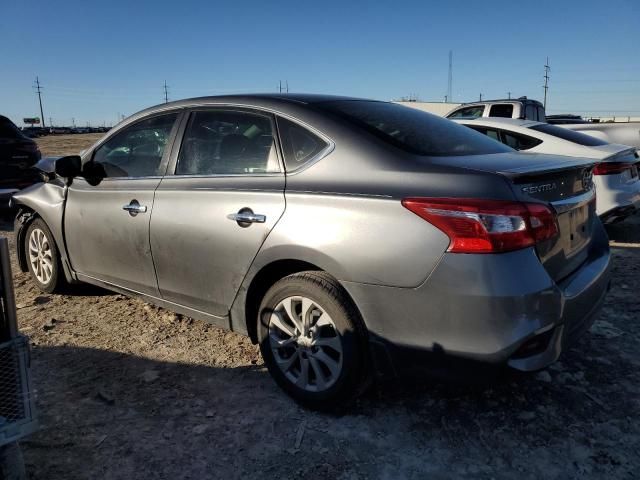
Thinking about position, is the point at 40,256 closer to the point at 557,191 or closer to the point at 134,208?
the point at 134,208

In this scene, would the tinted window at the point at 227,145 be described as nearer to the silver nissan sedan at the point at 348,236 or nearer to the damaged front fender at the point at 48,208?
the silver nissan sedan at the point at 348,236

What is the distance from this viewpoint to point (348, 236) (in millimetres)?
2447

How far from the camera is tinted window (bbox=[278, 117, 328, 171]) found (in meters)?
2.78

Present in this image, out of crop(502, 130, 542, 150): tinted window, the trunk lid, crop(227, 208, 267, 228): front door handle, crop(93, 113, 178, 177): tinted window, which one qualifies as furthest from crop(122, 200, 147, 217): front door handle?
crop(502, 130, 542, 150): tinted window

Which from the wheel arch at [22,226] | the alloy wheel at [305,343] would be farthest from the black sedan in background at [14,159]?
the alloy wheel at [305,343]

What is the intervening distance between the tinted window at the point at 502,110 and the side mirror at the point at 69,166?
9.36m

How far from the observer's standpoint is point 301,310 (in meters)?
2.77

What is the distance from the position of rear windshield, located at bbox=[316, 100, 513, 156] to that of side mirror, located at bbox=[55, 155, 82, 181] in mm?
2132

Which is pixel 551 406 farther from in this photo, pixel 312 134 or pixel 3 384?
pixel 3 384

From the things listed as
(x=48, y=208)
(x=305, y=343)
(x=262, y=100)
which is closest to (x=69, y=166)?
(x=48, y=208)

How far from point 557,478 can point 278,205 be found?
1.79 m

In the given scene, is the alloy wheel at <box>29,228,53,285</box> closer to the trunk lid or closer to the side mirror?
the side mirror

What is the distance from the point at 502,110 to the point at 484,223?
1006 centimetres

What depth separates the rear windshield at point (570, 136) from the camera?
6.40 meters
